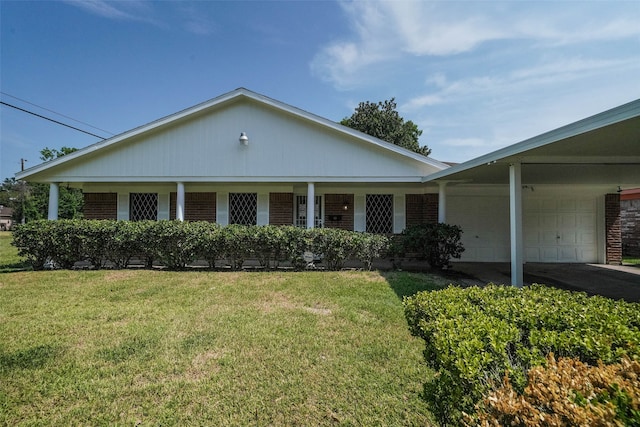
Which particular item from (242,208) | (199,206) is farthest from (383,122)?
(199,206)

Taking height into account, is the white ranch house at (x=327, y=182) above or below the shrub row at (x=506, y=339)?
above

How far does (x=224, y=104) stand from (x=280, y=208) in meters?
3.94

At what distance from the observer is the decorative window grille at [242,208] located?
11516 mm

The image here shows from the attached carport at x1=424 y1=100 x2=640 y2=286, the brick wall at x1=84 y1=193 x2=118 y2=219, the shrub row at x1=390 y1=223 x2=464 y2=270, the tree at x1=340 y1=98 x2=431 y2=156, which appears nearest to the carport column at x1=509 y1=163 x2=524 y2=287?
the attached carport at x1=424 y1=100 x2=640 y2=286

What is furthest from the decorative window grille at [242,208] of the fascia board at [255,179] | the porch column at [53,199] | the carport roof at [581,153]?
the carport roof at [581,153]

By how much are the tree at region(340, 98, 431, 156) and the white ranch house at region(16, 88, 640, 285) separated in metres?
17.1

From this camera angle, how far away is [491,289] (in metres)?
3.19

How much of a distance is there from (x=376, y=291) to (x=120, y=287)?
5687mm

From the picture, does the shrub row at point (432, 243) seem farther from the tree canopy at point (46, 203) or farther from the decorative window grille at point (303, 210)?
the tree canopy at point (46, 203)

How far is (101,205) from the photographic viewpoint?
11.7 metres

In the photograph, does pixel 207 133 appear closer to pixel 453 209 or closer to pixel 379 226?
pixel 379 226

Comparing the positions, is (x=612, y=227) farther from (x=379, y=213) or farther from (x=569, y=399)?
(x=569, y=399)

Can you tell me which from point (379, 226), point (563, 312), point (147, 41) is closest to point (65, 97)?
point (147, 41)

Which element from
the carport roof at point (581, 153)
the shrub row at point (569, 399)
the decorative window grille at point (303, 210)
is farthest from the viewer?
the decorative window grille at point (303, 210)
